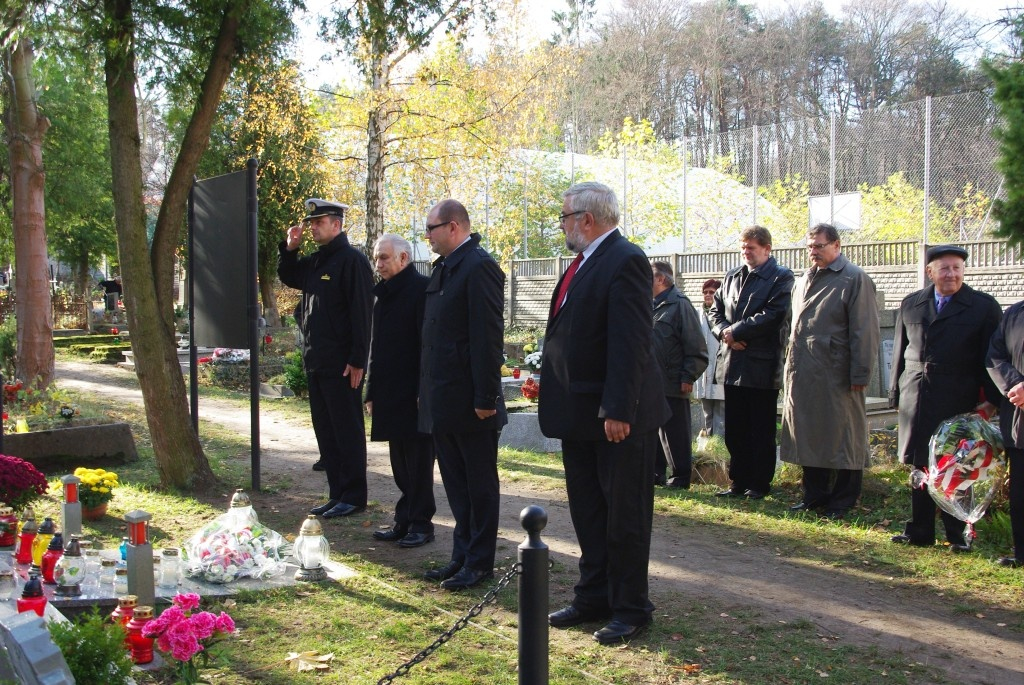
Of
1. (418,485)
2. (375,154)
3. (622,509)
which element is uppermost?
(375,154)

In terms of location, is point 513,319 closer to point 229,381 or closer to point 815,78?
point 229,381

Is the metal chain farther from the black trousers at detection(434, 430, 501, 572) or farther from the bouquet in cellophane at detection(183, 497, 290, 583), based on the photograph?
the bouquet in cellophane at detection(183, 497, 290, 583)

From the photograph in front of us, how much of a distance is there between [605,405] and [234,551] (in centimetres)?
255

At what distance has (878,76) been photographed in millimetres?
50562

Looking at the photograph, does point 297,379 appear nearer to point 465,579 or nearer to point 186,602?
point 465,579

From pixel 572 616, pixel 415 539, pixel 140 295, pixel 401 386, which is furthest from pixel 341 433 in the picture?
pixel 572 616

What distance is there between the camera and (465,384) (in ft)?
19.2

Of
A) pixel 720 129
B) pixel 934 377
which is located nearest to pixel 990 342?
pixel 934 377

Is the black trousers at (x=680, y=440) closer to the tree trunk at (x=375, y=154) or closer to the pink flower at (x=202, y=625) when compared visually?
the pink flower at (x=202, y=625)

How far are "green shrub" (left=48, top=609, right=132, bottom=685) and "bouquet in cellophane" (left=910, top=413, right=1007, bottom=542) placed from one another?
16.4ft

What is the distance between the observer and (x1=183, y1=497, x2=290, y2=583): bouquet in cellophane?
19.1 ft

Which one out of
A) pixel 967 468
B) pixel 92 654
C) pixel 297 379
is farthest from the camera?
pixel 297 379

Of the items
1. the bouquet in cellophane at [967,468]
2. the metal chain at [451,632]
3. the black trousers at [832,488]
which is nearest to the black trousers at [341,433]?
the black trousers at [832,488]

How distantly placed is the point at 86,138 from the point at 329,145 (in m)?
5.95
